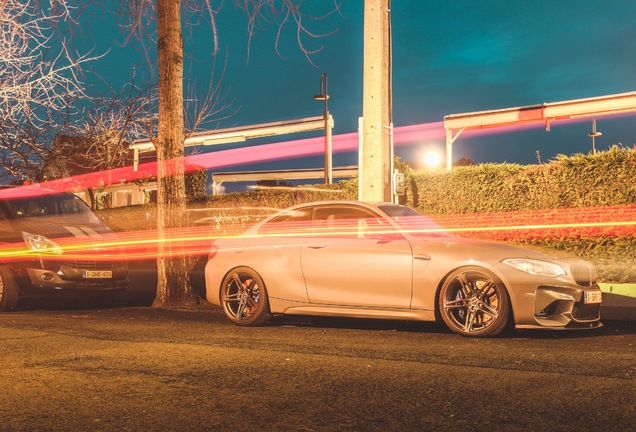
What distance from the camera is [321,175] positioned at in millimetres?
43562

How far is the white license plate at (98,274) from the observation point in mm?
11367

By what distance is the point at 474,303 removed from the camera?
792cm

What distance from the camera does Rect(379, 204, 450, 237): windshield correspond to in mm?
8695

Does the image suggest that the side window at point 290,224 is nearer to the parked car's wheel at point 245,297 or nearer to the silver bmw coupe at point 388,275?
the silver bmw coupe at point 388,275

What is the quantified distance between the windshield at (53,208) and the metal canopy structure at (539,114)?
10317 millimetres

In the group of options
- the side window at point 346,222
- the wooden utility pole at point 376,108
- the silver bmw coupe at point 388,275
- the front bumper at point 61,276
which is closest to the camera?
Answer: the silver bmw coupe at point 388,275

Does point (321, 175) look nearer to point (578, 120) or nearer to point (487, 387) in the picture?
point (578, 120)

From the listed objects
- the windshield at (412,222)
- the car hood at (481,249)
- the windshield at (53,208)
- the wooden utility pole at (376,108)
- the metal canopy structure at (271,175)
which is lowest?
the car hood at (481,249)

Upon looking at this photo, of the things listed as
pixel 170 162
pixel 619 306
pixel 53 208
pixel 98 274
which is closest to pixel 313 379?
pixel 619 306

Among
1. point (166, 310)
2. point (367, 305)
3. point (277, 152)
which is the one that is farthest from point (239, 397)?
point (277, 152)

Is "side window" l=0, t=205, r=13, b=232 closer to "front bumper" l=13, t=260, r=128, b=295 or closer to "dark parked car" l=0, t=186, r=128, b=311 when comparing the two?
"dark parked car" l=0, t=186, r=128, b=311

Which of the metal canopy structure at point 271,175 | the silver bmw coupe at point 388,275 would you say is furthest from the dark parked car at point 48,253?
the metal canopy structure at point 271,175

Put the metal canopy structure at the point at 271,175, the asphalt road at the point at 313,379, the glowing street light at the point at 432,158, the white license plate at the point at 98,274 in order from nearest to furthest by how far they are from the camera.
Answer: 1. the asphalt road at the point at 313,379
2. the white license plate at the point at 98,274
3. the glowing street light at the point at 432,158
4. the metal canopy structure at the point at 271,175

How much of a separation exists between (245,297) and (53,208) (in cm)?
478
